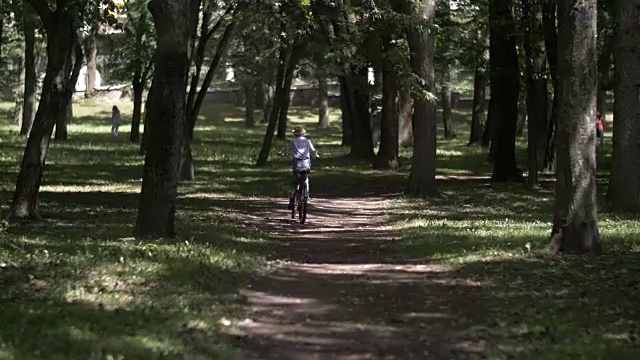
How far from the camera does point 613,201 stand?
17.7 meters

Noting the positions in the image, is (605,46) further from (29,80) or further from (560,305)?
(29,80)

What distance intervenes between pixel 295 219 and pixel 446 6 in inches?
611

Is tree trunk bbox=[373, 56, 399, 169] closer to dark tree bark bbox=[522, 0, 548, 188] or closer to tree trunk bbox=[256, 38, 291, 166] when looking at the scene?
tree trunk bbox=[256, 38, 291, 166]

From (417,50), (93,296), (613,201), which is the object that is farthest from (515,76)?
(93,296)

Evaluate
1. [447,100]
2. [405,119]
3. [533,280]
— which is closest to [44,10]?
[533,280]

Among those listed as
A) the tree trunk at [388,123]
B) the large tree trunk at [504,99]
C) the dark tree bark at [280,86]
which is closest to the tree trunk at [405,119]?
the tree trunk at [388,123]

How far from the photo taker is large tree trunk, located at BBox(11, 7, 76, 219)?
642 inches

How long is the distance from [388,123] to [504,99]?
5.11 metres

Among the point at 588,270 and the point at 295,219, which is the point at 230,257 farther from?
the point at 295,219

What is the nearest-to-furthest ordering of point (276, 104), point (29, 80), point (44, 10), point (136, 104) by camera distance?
point (44, 10), point (276, 104), point (136, 104), point (29, 80)

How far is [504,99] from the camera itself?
26.2 m

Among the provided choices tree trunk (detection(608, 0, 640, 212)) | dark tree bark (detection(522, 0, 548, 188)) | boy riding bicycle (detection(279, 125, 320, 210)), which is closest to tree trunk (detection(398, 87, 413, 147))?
dark tree bark (detection(522, 0, 548, 188))

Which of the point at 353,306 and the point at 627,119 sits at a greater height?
the point at 627,119

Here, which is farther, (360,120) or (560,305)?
(360,120)
